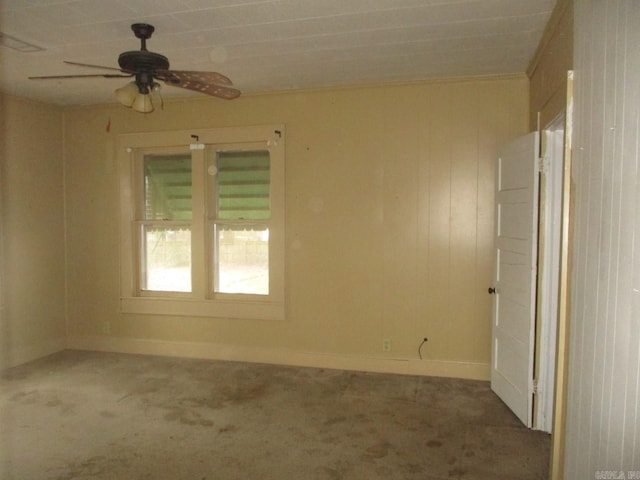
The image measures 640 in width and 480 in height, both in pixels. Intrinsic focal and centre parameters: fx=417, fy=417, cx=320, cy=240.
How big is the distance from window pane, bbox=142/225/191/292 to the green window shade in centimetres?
56

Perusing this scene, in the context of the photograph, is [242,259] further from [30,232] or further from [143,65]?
[143,65]

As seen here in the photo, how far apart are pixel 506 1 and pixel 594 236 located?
162 cm

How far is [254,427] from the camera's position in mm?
2938

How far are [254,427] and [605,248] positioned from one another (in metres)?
2.43

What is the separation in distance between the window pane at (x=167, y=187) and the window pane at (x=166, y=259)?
0.56 ft

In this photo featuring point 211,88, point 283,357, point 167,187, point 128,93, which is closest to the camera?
point 128,93

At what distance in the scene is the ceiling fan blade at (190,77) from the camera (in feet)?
7.70

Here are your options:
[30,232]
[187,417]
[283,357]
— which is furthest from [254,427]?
[30,232]

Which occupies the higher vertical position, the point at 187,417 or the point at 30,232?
the point at 30,232

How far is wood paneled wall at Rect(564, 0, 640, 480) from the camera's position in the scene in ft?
4.31

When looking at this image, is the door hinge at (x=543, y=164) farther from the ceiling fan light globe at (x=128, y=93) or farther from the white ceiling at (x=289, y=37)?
the ceiling fan light globe at (x=128, y=93)

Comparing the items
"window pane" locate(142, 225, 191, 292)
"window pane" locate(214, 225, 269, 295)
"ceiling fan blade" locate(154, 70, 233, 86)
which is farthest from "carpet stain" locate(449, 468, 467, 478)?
"window pane" locate(142, 225, 191, 292)

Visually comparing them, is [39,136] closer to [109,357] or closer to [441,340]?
[109,357]

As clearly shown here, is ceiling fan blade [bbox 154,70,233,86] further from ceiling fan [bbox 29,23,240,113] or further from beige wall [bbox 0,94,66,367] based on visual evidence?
beige wall [bbox 0,94,66,367]
